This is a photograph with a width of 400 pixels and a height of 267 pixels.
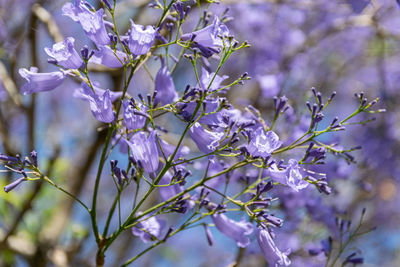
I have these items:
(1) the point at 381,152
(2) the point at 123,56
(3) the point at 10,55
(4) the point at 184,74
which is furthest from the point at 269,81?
(4) the point at 184,74

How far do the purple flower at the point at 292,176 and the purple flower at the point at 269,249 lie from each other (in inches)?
5.4

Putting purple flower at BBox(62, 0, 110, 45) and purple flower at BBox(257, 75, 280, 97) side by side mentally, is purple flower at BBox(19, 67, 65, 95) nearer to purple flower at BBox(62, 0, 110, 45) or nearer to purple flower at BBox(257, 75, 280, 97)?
purple flower at BBox(62, 0, 110, 45)

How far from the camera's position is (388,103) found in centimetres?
317

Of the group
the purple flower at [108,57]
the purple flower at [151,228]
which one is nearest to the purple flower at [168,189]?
the purple flower at [151,228]

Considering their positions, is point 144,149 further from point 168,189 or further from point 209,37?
point 209,37

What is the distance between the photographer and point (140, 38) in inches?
36.8

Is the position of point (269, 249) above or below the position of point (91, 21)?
below

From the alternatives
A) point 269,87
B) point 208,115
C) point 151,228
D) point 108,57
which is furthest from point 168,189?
point 269,87

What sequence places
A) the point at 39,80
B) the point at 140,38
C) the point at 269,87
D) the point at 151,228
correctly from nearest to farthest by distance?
the point at 140,38 < the point at 39,80 < the point at 151,228 < the point at 269,87

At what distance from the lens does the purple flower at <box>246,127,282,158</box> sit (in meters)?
0.95

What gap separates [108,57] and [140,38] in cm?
A: 14

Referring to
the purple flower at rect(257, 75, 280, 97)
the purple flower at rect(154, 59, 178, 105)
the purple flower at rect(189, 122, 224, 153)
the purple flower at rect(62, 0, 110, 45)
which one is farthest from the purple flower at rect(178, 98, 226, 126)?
the purple flower at rect(257, 75, 280, 97)

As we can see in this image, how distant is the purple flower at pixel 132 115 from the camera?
96 cm

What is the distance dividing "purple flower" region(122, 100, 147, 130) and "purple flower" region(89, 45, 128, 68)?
0.36ft
